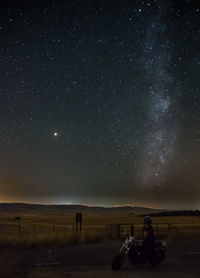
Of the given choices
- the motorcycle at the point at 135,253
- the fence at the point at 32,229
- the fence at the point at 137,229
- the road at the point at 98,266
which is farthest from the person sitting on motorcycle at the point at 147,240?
the fence at the point at 32,229

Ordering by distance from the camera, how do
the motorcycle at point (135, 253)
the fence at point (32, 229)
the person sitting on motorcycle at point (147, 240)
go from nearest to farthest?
the motorcycle at point (135, 253), the person sitting on motorcycle at point (147, 240), the fence at point (32, 229)

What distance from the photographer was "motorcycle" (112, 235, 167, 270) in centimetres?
998

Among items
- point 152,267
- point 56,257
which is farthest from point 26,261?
point 152,267

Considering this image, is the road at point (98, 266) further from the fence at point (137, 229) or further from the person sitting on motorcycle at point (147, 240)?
the fence at point (137, 229)

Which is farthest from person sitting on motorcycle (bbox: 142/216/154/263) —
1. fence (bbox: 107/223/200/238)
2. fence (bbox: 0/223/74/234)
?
fence (bbox: 0/223/74/234)

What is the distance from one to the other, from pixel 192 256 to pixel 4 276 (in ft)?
27.0

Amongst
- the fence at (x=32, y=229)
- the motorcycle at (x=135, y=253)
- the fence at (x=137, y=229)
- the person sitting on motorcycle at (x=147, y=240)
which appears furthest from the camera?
the fence at (x=32, y=229)

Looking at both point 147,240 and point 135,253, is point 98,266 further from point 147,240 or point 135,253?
point 147,240

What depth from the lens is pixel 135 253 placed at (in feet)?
34.2

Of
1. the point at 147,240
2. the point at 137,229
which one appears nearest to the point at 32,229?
the point at 137,229

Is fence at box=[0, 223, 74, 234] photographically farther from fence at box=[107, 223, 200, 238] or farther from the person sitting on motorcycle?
the person sitting on motorcycle

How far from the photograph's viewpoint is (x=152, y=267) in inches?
420

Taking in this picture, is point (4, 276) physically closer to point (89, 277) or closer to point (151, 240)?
point (89, 277)

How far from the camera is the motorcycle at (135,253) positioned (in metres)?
9.98
